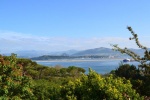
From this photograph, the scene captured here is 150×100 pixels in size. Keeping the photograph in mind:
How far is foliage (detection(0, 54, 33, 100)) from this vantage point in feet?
41.4

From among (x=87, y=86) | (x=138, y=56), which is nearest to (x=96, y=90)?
(x=87, y=86)

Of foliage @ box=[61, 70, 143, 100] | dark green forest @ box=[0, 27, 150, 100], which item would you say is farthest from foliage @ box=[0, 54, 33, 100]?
foliage @ box=[61, 70, 143, 100]

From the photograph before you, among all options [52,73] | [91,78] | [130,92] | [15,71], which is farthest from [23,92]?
[52,73]

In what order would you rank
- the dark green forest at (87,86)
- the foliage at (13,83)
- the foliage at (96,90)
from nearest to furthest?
the foliage at (96,90) < the dark green forest at (87,86) < the foliage at (13,83)

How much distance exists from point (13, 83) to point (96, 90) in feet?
13.5

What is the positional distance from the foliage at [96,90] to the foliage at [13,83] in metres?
2.90

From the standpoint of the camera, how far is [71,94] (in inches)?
407

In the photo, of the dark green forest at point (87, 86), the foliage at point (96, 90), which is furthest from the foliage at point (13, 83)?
the foliage at point (96, 90)

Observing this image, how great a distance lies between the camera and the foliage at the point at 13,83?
12.6 metres

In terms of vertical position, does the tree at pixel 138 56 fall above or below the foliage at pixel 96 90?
above

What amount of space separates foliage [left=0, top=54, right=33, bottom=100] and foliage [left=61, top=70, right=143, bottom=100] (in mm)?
2896

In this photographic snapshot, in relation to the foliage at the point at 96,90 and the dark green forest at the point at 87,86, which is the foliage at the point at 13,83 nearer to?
the dark green forest at the point at 87,86

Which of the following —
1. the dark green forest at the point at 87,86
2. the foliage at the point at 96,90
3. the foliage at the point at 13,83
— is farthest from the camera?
the foliage at the point at 13,83

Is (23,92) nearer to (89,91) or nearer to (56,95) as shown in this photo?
(56,95)
